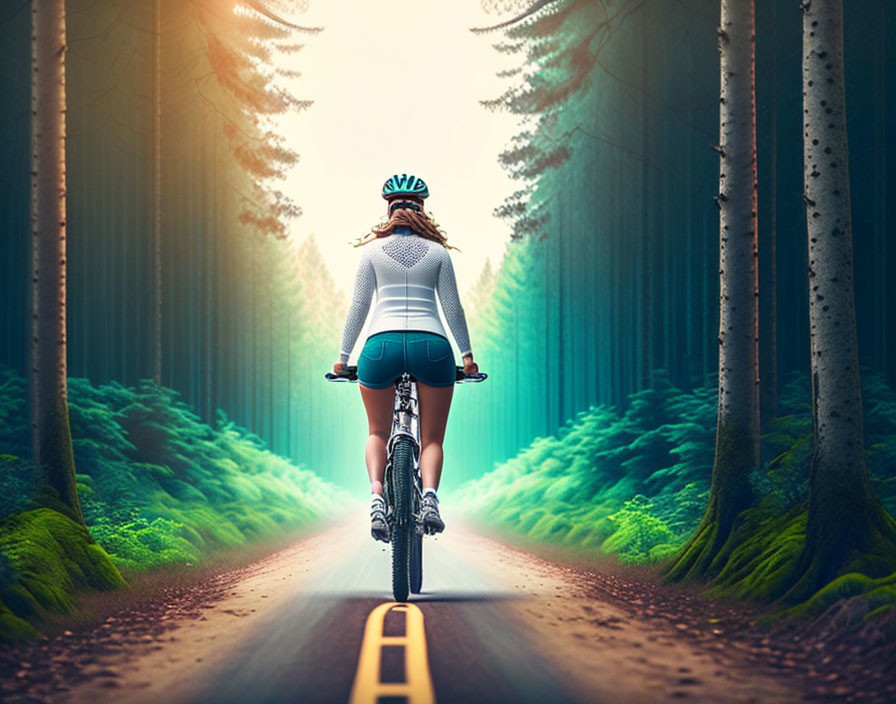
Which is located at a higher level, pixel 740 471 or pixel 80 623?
pixel 740 471

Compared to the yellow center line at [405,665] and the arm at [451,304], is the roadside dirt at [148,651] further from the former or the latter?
the arm at [451,304]

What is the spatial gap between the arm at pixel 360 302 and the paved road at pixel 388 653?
256 centimetres

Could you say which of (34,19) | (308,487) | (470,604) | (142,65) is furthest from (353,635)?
(308,487)

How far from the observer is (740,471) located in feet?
38.5

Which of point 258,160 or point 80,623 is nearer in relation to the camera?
point 80,623

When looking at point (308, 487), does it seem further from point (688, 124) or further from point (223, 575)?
point (223, 575)


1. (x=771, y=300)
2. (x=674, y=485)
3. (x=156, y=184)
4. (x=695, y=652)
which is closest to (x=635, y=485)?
(x=674, y=485)

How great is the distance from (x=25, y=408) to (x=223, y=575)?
7808 millimetres

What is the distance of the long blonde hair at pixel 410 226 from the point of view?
9375 millimetres

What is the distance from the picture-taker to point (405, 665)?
6.65 meters

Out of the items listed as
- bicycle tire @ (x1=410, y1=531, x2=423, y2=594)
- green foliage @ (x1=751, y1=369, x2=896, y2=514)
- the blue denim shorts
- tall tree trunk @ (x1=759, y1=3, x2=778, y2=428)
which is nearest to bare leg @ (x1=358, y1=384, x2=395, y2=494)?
the blue denim shorts

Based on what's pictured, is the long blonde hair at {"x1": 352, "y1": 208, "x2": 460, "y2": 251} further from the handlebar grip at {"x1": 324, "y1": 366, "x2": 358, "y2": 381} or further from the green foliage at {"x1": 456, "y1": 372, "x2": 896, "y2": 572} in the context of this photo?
the green foliage at {"x1": 456, "y1": 372, "x2": 896, "y2": 572}

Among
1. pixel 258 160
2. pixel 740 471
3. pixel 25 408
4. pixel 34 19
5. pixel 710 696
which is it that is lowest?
pixel 710 696

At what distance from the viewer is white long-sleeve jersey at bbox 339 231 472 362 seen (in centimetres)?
917
